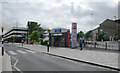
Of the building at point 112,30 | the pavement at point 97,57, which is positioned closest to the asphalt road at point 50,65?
the pavement at point 97,57

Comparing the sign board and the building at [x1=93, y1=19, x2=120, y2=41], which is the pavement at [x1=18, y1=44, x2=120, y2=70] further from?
the building at [x1=93, y1=19, x2=120, y2=41]

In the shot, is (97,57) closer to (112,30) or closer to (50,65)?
(50,65)

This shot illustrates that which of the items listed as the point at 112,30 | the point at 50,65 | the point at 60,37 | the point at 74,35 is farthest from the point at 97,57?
the point at 112,30

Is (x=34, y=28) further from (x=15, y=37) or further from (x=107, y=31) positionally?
(x=107, y=31)

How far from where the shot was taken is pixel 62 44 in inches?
997

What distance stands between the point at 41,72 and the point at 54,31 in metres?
21.4

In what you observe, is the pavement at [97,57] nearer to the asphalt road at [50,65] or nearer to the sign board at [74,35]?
the asphalt road at [50,65]

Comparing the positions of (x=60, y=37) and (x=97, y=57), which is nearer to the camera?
(x=97, y=57)

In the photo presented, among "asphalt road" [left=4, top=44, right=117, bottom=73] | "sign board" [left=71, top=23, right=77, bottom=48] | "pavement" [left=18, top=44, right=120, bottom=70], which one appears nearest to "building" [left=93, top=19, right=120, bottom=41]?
"sign board" [left=71, top=23, right=77, bottom=48]

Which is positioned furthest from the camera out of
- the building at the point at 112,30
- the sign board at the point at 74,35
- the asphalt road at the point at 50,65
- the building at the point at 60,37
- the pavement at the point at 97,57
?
the building at the point at 112,30

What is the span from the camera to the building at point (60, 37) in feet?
78.1

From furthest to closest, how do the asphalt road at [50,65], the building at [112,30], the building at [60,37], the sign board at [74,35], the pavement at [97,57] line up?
the building at [112,30], the building at [60,37], the sign board at [74,35], the pavement at [97,57], the asphalt road at [50,65]

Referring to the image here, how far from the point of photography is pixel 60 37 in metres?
25.6

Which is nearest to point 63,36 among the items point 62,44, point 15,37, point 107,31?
point 62,44
